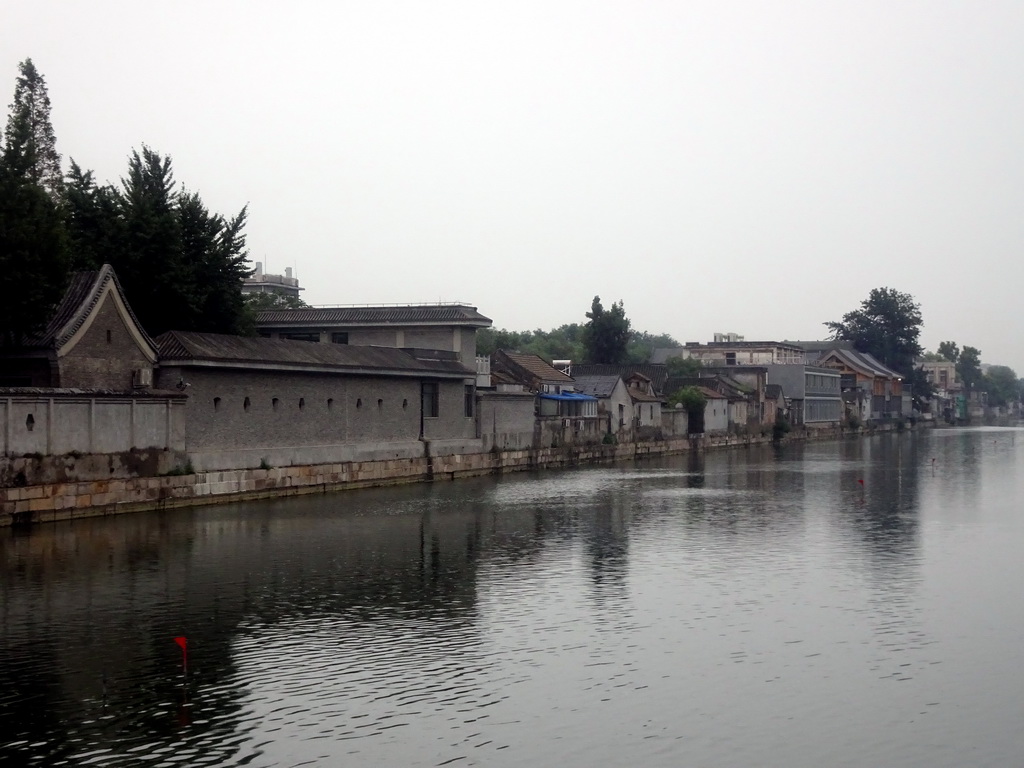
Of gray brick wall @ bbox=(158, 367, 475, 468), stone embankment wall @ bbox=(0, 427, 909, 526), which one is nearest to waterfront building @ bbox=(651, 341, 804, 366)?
stone embankment wall @ bbox=(0, 427, 909, 526)

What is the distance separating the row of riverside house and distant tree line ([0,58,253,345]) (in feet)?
3.87

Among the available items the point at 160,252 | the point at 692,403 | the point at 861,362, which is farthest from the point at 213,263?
the point at 861,362

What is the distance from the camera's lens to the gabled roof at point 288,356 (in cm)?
3769

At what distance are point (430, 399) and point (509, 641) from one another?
3320 cm

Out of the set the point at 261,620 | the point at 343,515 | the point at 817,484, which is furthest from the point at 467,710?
the point at 817,484

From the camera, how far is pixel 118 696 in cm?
1537

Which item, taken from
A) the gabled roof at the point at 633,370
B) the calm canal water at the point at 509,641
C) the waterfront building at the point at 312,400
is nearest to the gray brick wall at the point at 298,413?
the waterfront building at the point at 312,400

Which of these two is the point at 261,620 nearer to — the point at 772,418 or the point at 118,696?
the point at 118,696

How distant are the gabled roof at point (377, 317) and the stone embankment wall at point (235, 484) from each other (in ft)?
21.8

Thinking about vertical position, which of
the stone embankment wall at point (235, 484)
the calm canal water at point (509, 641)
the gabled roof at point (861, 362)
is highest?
the gabled roof at point (861, 362)

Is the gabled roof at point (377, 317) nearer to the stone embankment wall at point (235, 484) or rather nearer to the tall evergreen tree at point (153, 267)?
the stone embankment wall at point (235, 484)

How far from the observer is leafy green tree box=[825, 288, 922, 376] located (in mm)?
150625

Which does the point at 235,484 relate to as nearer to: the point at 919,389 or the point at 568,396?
the point at 568,396

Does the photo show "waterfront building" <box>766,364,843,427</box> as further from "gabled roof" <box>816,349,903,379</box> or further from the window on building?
the window on building
